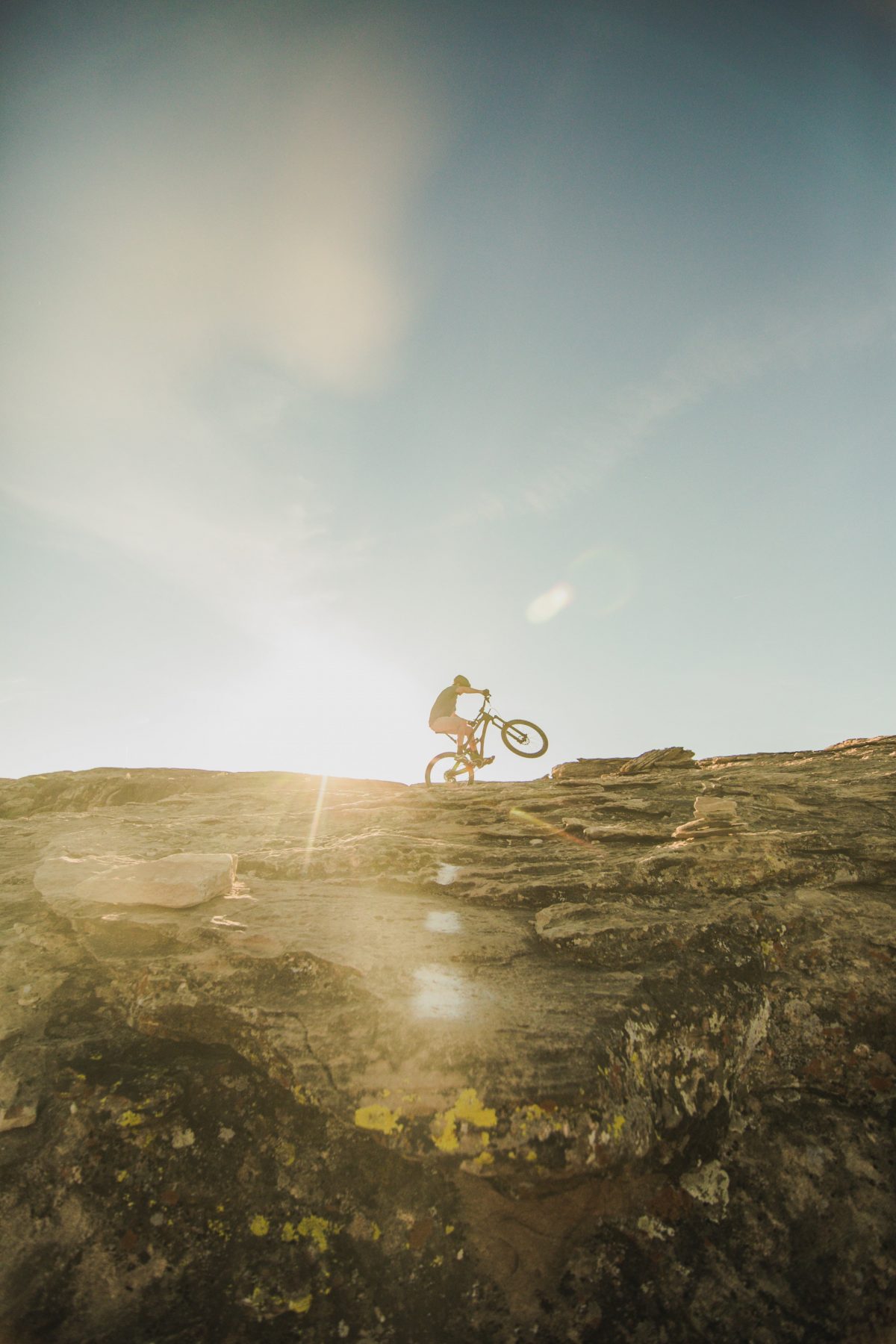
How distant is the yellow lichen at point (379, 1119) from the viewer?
139 inches

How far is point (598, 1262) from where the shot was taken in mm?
3363

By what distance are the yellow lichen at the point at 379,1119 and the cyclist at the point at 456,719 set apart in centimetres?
1458

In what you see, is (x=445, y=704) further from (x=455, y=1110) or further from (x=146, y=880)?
(x=455, y=1110)

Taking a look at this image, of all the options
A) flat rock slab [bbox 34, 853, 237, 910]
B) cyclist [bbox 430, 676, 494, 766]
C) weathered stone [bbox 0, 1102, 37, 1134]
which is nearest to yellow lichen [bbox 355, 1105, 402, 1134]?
weathered stone [bbox 0, 1102, 37, 1134]

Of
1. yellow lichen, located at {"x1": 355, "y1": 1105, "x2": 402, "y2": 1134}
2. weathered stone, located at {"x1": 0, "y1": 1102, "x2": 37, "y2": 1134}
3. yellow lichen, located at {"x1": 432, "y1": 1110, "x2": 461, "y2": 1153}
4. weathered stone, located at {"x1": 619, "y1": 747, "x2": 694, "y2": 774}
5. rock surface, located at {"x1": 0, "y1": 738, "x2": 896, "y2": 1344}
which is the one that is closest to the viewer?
rock surface, located at {"x1": 0, "y1": 738, "x2": 896, "y2": 1344}

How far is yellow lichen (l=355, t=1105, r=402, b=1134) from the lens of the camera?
3.54 metres

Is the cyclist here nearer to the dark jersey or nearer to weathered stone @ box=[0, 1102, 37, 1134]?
the dark jersey

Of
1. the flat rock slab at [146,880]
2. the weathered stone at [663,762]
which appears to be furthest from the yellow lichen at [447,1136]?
the weathered stone at [663,762]

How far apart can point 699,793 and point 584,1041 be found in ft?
17.5

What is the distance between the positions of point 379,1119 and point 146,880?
2890mm

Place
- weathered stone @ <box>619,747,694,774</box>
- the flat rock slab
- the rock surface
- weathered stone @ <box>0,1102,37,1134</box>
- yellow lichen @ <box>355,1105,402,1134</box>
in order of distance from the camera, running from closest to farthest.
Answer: the rock surface → yellow lichen @ <box>355,1105,402,1134</box> → weathered stone @ <box>0,1102,37,1134</box> → the flat rock slab → weathered stone @ <box>619,747,694,774</box>

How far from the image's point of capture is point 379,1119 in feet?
11.7

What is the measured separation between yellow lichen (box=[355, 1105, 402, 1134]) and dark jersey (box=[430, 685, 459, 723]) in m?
14.6

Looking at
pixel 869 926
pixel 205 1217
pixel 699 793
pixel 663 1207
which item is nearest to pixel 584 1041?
pixel 663 1207
